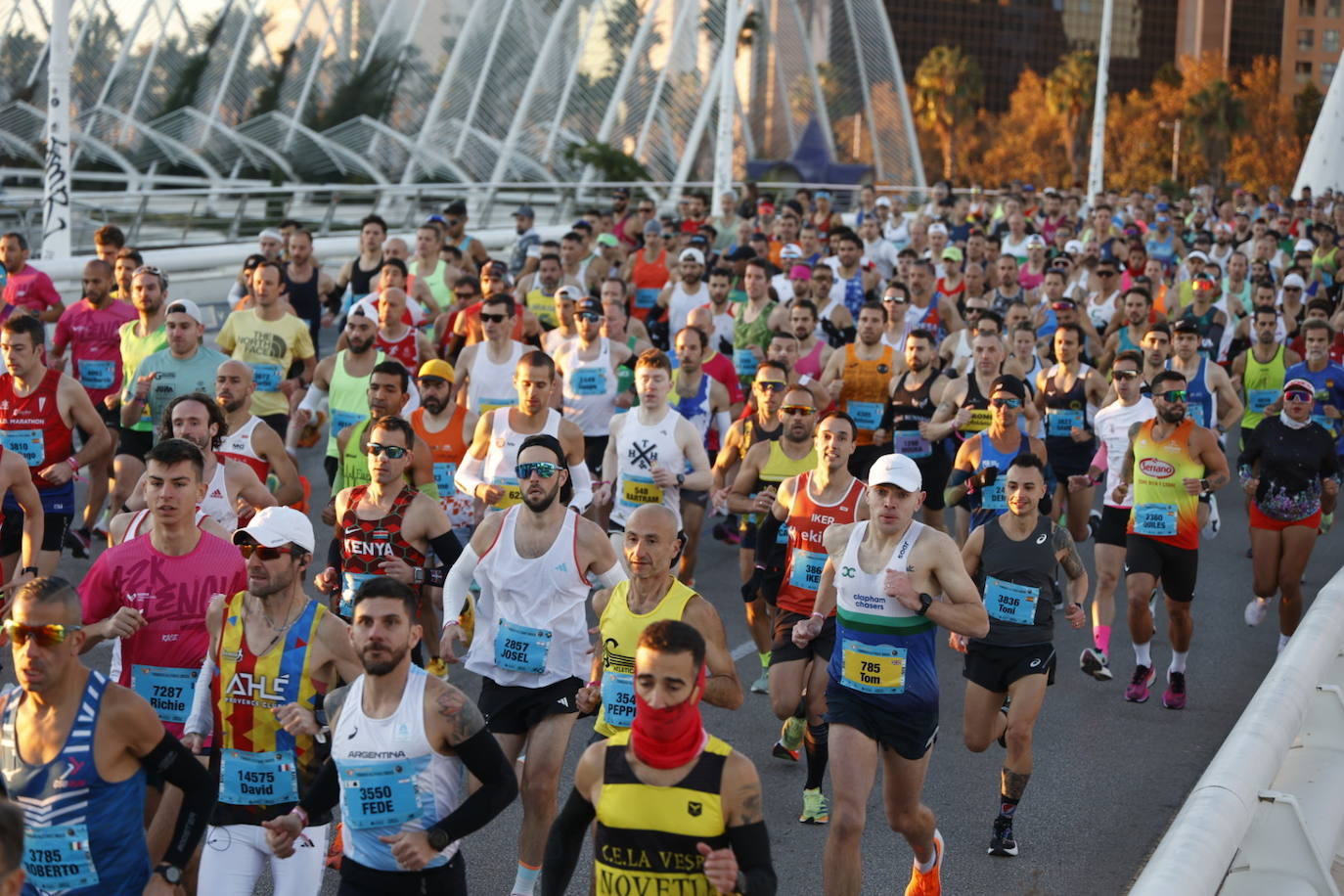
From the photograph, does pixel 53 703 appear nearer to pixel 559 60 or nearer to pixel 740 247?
pixel 740 247

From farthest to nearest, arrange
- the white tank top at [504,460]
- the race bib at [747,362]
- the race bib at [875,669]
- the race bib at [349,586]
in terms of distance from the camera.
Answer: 1. the race bib at [747,362]
2. the white tank top at [504,460]
3. the race bib at [349,586]
4. the race bib at [875,669]

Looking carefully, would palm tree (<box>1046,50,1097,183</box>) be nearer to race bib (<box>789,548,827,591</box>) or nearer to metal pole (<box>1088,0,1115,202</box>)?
metal pole (<box>1088,0,1115,202</box>)

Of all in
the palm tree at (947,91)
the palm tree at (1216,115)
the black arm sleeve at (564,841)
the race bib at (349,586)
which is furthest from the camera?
the palm tree at (947,91)

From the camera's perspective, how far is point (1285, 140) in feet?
282

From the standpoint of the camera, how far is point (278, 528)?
5559 mm

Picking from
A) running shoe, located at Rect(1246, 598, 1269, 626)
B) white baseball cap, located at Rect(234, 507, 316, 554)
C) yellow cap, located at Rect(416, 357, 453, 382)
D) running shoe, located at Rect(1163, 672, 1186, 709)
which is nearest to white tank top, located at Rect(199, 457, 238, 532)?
yellow cap, located at Rect(416, 357, 453, 382)

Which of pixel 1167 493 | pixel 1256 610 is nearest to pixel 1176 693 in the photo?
pixel 1167 493

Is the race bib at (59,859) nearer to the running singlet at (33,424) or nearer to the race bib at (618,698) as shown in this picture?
the race bib at (618,698)

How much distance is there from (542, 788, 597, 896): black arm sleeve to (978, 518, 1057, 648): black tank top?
3.34 metres

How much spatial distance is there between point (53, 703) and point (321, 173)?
30.7 meters

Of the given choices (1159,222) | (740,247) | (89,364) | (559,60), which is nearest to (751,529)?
(89,364)

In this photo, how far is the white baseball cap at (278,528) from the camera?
5.52 metres

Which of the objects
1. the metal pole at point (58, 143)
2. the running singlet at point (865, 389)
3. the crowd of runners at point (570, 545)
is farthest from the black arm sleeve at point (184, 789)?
the metal pole at point (58, 143)

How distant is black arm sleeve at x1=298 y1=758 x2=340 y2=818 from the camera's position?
4945 millimetres
